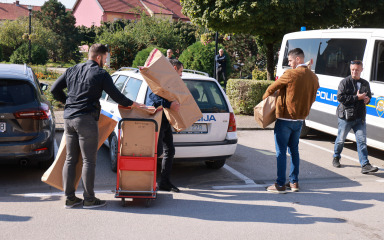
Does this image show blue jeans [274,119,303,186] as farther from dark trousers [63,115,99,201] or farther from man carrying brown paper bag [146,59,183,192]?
dark trousers [63,115,99,201]

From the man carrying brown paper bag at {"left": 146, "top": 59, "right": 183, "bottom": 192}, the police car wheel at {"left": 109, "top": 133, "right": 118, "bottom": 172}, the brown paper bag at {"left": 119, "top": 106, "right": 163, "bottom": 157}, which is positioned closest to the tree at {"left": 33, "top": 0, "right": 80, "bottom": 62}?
the police car wheel at {"left": 109, "top": 133, "right": 118, "bottom": 172}

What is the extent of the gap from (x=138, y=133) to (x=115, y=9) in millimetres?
60079

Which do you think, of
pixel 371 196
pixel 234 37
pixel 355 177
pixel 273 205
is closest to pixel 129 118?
pixel 273 205

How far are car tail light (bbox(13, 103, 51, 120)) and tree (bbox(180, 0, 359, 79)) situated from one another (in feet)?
28.2

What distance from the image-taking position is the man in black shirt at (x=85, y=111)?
15.9 ft

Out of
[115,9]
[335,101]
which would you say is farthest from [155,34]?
[115,9]

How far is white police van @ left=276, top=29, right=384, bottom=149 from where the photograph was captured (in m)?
7.70

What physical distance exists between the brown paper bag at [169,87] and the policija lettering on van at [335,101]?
3698mm

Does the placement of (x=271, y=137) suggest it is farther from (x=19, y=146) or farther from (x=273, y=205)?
(x=19, y=146)

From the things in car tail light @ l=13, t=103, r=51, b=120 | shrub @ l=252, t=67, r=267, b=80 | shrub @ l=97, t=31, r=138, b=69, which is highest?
shrub @ l=97, t=31, r=138, b=69

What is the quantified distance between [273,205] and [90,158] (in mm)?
2329

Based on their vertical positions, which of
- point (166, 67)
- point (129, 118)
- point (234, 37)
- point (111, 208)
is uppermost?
point (234, 37)

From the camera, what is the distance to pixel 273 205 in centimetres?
547

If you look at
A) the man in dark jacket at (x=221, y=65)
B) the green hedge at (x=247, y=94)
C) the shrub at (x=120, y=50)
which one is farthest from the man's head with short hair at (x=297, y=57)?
the shrub at (x=120, y=50)
